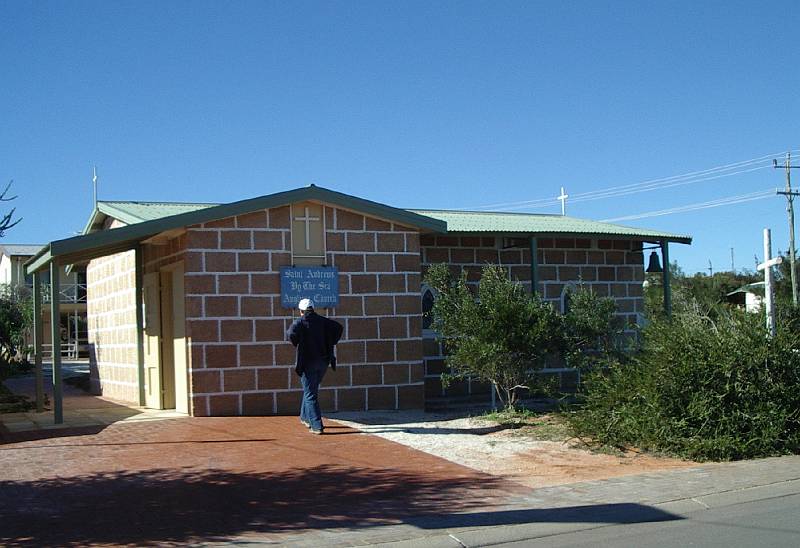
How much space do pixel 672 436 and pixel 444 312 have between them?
4.28 m

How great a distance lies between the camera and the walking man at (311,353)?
1199 centimetres

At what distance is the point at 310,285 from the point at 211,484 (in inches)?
204

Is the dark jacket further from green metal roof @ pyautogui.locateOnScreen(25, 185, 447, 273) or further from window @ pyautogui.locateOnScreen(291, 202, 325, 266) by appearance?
green metal roof @ pyautogui.locateOnScreen(25, 185, 447, 273)

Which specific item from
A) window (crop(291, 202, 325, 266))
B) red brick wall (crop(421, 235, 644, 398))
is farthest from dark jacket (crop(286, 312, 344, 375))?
red brick wall (crop(421, 235, 644, 398))

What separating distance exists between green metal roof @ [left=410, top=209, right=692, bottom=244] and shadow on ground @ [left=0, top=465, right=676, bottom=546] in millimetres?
7378

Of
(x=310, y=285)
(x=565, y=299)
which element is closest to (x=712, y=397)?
(x=310, y=285)

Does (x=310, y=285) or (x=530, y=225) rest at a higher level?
(x=530, y=225)

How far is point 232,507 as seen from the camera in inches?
323

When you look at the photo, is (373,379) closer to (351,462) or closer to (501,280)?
(501,280)

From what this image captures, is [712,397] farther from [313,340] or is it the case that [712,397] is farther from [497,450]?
[313,340]

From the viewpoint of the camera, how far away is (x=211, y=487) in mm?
8984

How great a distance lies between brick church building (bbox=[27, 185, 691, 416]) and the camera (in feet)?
43.4

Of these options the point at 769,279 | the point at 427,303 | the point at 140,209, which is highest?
the point at 140,209

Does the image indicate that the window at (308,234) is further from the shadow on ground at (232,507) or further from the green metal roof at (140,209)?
the shadow on ground at (232,507)
